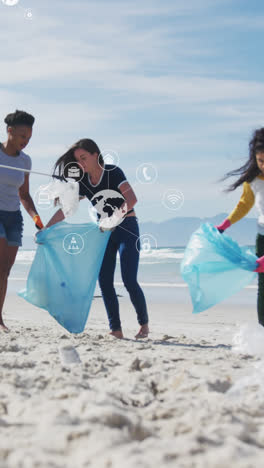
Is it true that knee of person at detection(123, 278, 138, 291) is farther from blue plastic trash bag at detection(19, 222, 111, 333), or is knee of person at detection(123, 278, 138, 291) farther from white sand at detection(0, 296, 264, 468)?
white sand at detection(0, 296, 264, 468)

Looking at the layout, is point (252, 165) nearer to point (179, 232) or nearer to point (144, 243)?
point (144, 243)

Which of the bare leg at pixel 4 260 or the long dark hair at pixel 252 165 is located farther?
the bare leg at pixel 4 260

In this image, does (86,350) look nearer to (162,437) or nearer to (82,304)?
(82,304)

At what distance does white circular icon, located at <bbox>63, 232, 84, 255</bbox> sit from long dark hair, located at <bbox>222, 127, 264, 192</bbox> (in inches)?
47.2

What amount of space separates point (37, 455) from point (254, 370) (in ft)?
5.12

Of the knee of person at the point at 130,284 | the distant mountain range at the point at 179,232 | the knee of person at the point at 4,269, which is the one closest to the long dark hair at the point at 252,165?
the knee of person at the point at 130,284

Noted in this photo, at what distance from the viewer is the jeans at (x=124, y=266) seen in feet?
13.8

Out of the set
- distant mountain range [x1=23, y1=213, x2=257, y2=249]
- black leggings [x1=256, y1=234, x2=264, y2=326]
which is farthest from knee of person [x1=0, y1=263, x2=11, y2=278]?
distant mountain range [x1=23, y1=213, x2=257, y2=249]

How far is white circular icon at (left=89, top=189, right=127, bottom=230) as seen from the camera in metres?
4.16

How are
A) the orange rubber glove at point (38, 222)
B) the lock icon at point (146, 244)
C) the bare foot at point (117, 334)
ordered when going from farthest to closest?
the orange rubber glove at point (38, 222), the bare foot at point (117, 334), the lock icon at point (146, 244)

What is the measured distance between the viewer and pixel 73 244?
4.34 metres

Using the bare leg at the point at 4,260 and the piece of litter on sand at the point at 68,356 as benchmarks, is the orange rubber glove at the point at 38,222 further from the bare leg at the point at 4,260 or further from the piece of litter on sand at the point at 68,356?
the piece of litter on sand at the point at 68,356

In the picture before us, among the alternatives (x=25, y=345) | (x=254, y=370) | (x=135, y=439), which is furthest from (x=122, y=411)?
(x=25, y=345)

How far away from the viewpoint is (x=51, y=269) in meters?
4.33
